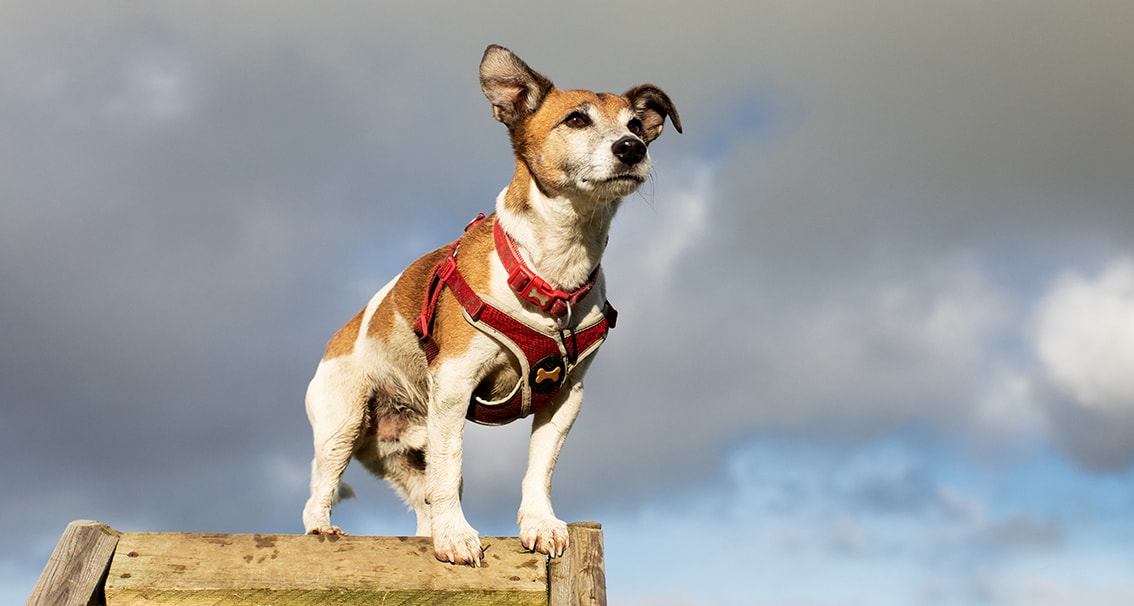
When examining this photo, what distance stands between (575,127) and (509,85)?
72 centimetres

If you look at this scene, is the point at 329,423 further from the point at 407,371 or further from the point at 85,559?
the point at 85,559

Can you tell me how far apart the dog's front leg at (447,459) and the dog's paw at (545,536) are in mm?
291

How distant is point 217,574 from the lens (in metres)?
6.02

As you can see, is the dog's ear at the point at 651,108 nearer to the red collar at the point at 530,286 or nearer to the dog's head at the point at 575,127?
the dog's head at the point at 575,127

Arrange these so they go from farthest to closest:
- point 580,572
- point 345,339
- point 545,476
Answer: point 345,339, point 545,476, point 580,572

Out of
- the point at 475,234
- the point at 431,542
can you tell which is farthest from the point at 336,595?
the point at 475,234

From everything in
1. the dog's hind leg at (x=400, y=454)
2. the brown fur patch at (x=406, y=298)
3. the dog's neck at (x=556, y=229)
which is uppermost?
the brown fur patch at (x=406, y=298)

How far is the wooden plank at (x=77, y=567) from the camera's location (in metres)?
5.93


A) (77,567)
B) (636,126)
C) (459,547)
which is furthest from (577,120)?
(77,567)

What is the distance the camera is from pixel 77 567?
601 cm

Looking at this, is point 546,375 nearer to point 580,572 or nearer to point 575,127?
point 580,572

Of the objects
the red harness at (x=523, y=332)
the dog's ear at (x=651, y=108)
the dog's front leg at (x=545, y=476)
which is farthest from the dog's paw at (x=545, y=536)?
the dog's ear at (x=651, y=108)

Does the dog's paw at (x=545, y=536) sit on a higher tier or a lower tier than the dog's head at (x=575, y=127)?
lower

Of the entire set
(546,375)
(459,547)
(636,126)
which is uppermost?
(636,126)
